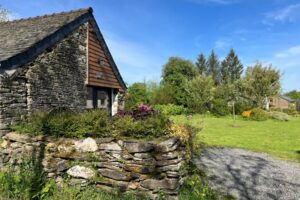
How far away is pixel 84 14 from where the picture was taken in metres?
12.1

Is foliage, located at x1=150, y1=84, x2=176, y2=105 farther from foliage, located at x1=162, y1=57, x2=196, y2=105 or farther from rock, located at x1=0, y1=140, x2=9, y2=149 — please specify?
rock, located at x1=0, y1=140, x2=9, y2=149

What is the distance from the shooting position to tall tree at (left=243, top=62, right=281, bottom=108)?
3341 centimetres

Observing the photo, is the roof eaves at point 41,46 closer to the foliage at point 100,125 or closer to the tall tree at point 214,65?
the foliage at point 100,125

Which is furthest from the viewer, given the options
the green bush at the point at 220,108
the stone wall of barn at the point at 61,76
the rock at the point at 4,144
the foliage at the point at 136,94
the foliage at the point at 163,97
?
the foliage at the point at 163,97

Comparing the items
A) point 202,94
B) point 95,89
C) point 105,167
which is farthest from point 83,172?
point 202,94

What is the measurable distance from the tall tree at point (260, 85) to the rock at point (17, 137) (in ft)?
103

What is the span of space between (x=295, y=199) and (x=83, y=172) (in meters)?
5.38

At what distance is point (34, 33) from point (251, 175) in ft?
31.8

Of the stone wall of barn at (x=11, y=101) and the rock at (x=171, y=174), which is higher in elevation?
the stone wall of barn at (x=11, y=101)

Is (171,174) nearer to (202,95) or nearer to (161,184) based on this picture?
(161,184)

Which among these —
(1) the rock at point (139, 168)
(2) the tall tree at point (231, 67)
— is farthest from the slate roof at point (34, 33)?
(2) the tall tree at point (231, 67)

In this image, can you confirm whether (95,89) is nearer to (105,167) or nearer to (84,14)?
(84,14)

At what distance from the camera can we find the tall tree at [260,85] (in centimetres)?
3341

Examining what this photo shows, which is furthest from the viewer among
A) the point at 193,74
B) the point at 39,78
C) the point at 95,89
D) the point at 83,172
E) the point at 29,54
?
the point at 193,74
